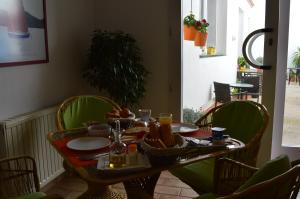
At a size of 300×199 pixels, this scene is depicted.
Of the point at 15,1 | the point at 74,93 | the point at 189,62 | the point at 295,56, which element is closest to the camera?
the point at 15,1

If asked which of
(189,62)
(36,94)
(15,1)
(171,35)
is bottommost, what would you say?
(36,94)

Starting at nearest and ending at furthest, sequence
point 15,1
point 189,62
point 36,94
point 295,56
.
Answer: point 15,1 < point 36,94 < point 295,56 < point 189,62

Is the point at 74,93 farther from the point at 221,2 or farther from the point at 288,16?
the point at 221,2

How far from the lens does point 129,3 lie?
3.02m

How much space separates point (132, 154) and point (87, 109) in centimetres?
118

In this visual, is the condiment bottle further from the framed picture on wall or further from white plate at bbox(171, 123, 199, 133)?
the framed picture on wall

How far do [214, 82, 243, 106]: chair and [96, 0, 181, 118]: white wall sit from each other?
0.77m

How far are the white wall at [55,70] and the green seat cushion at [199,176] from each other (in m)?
1.37

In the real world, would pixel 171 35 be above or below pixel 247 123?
above

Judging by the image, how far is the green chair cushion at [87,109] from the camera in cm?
237

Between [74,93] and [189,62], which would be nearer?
[74,93]

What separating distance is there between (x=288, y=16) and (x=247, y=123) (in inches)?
47.9

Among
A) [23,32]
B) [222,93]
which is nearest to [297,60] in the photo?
[222,93]

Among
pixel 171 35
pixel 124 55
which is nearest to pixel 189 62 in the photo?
pixel 171 35
